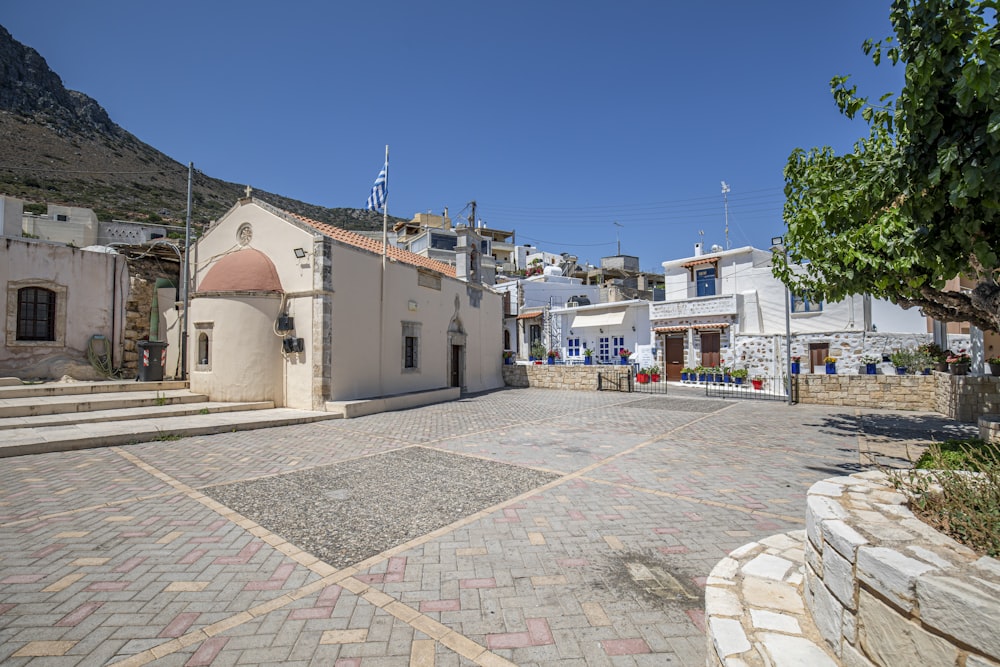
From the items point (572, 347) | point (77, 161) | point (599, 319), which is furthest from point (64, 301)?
point (77, 161)

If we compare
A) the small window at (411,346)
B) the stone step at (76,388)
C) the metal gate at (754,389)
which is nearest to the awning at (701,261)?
the metal gate at (754,389)

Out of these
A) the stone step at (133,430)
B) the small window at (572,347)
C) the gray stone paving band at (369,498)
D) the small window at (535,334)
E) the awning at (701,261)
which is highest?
the awning at (701,261)

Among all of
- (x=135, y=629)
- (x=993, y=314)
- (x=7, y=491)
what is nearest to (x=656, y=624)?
(x=135, y=629)

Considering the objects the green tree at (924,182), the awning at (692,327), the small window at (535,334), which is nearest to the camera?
the green tree at (924,182)

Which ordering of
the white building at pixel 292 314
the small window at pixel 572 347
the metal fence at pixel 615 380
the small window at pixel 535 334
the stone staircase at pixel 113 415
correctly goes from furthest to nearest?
the small window at pixel 535 334
the small window at pixel 572 347
the metal fence at pixel 615 380
the white building at pixel 292 314
the stone staircase at pixel 113 415

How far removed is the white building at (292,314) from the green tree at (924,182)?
11553mm

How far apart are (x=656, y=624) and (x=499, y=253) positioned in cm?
5688

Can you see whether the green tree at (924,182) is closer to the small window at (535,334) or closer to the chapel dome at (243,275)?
Result: the chapel dome at (243,275)

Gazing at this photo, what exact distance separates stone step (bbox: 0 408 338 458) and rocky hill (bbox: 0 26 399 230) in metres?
34.8

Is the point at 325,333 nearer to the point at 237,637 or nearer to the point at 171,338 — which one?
the point at 171,338

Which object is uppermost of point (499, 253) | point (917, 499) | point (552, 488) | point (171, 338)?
point (499, 253)

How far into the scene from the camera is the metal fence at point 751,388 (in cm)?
1738

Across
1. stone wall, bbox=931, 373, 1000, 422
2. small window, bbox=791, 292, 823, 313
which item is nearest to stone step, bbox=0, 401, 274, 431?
stone wall, bbox=931, 373, 1000, 422

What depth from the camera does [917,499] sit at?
2.67m
